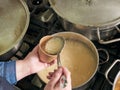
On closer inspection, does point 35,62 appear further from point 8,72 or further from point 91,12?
point 91,12

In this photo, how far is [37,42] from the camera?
975 mm

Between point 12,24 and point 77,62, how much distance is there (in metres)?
0.28

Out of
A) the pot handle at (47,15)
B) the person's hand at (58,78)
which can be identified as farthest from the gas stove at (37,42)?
the person's hand at (58,78)

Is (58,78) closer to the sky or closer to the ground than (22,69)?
closer to the sky

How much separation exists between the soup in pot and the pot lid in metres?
0.09

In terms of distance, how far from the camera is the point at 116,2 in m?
0.90

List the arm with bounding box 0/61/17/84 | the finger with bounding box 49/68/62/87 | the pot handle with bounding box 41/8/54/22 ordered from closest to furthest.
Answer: the finger with bounding box 49/68/62/87 → the arm with bounding box 0/61/17/84 → the pot handle with bounding box 41/8/54/22

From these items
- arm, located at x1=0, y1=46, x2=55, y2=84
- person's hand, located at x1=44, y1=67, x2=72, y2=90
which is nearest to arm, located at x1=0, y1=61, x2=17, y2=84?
arm, located at x1=0, y1=46, x2=55, y2=84

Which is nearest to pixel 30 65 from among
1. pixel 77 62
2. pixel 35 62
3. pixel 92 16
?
pixel 35 62

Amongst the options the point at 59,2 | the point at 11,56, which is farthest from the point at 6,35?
the point at 59,2

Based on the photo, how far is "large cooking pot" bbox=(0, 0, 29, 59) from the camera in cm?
92

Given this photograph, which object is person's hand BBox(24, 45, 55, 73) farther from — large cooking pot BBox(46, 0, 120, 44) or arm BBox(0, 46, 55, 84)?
large cooking pot BBox(46, 0, 120, 44)

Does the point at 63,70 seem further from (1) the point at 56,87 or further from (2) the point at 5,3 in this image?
(2) the point at 5,3

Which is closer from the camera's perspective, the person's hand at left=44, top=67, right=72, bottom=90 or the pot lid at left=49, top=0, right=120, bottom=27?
the person's hand at left=44, top=67, right=72, bottom=90
